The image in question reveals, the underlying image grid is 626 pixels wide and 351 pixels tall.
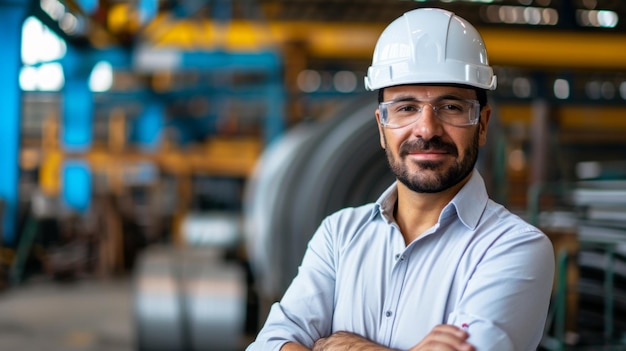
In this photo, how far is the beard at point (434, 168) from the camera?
1.83m

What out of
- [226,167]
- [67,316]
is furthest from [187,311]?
[226,167]

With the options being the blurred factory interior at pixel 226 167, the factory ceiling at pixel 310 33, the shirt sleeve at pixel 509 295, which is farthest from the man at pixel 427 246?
the factory ceiling at pixel 310 33

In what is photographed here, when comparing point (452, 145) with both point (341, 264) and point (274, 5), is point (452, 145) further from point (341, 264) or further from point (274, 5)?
point (274, 5)

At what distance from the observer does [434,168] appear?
6.03 feet

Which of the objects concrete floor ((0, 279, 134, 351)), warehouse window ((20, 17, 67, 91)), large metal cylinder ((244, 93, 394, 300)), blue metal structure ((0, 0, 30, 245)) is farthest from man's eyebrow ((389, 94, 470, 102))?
warehouse window ((20, 17, 67, 91))

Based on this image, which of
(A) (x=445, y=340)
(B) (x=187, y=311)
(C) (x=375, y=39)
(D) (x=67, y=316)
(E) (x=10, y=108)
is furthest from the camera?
(C) (x=375, y=39)

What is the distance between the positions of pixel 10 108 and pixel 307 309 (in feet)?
22.0

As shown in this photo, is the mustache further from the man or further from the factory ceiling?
the factory ceiling

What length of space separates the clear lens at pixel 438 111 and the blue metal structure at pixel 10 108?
6307mm

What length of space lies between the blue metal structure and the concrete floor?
0.91 metres

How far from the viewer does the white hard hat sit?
1.94 m

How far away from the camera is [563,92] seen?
25.6m

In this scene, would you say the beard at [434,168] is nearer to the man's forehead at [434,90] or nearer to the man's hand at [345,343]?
the man's forehead at [434,90]

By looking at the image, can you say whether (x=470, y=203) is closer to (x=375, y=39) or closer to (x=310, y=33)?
(x=375, y=39)
